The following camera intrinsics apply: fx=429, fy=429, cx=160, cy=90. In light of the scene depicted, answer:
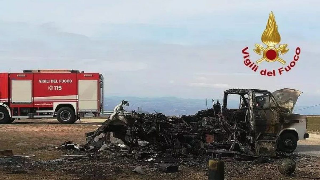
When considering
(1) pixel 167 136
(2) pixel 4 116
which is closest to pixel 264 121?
(1) pixel 167 136

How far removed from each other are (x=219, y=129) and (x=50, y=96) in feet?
53.1

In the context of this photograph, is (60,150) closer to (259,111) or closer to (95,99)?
(259,111)

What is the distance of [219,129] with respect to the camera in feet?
44.7

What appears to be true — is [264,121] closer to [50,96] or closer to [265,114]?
[265,114]

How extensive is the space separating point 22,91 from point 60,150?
14.2m

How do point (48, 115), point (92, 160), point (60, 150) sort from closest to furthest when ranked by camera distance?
point (92, 160)
point (60, 150)
point (48, 115)

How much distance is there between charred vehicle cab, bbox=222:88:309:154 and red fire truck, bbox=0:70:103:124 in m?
14.1

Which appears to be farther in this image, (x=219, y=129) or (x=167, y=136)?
(x=219, y=129)

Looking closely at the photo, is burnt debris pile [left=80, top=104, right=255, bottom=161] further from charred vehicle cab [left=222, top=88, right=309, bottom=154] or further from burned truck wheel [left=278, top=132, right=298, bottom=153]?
burned truck wheel [left=278, top=132, right=298, bottom=153]

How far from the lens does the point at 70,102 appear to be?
89.0ft

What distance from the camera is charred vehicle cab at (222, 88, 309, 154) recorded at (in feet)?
44.4

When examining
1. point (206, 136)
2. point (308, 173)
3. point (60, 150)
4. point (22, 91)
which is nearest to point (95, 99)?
point (22, 91)

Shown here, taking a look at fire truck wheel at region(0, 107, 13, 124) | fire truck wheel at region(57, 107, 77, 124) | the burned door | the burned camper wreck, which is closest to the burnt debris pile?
the burned camper wreck

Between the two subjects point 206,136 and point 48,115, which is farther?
Result: point 48,115
